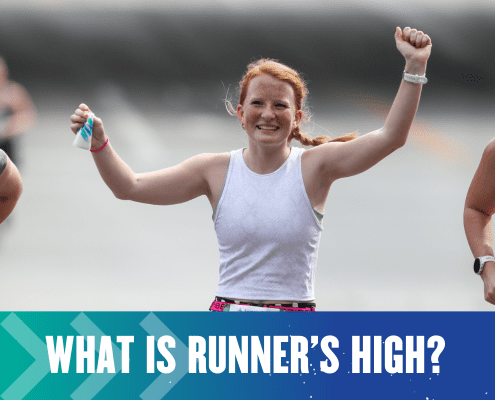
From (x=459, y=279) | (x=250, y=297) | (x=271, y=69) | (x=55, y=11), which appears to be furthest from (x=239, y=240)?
(x=55, y=11)

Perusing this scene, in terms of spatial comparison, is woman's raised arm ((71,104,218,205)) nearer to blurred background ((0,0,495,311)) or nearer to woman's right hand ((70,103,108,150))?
woman's right hand ((70,103,108,150))

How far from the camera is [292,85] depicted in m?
1.97

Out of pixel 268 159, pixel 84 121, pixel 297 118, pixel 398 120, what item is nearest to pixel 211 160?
pixel 268 159

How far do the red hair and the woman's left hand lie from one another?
13.9 inches

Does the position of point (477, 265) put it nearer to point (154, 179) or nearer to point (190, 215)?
point (154, 179)

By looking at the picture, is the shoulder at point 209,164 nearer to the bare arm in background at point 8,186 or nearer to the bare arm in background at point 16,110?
the bare arm in background at point 8,186

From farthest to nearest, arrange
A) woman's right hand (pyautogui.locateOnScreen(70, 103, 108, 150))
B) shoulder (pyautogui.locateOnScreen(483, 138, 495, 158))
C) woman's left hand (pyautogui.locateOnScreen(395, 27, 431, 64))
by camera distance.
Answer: shoulder (pyautogui.locateOnScreen(483, 138, 495, 158)), woman's right hand (pyautogui.locateOnScreen(70, 103, 108, 150)), woman's left hand (pyautogui.locateOnScreen(395, 27, 431, 64))

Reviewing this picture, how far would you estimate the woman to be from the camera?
6.06 feet

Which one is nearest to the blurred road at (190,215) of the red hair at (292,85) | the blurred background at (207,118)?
the blurred background at (207,118)

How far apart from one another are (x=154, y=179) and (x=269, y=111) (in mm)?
439

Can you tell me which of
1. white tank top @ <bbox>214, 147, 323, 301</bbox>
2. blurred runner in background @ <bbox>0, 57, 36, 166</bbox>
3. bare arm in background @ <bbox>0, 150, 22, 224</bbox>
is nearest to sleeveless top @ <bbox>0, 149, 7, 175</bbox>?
bare arm in background @ <bbox>0, 150, 22, 224</bbox>

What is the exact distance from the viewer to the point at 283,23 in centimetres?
427

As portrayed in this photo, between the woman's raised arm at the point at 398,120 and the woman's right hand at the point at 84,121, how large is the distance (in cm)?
74

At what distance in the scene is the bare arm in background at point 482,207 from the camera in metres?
2.02
